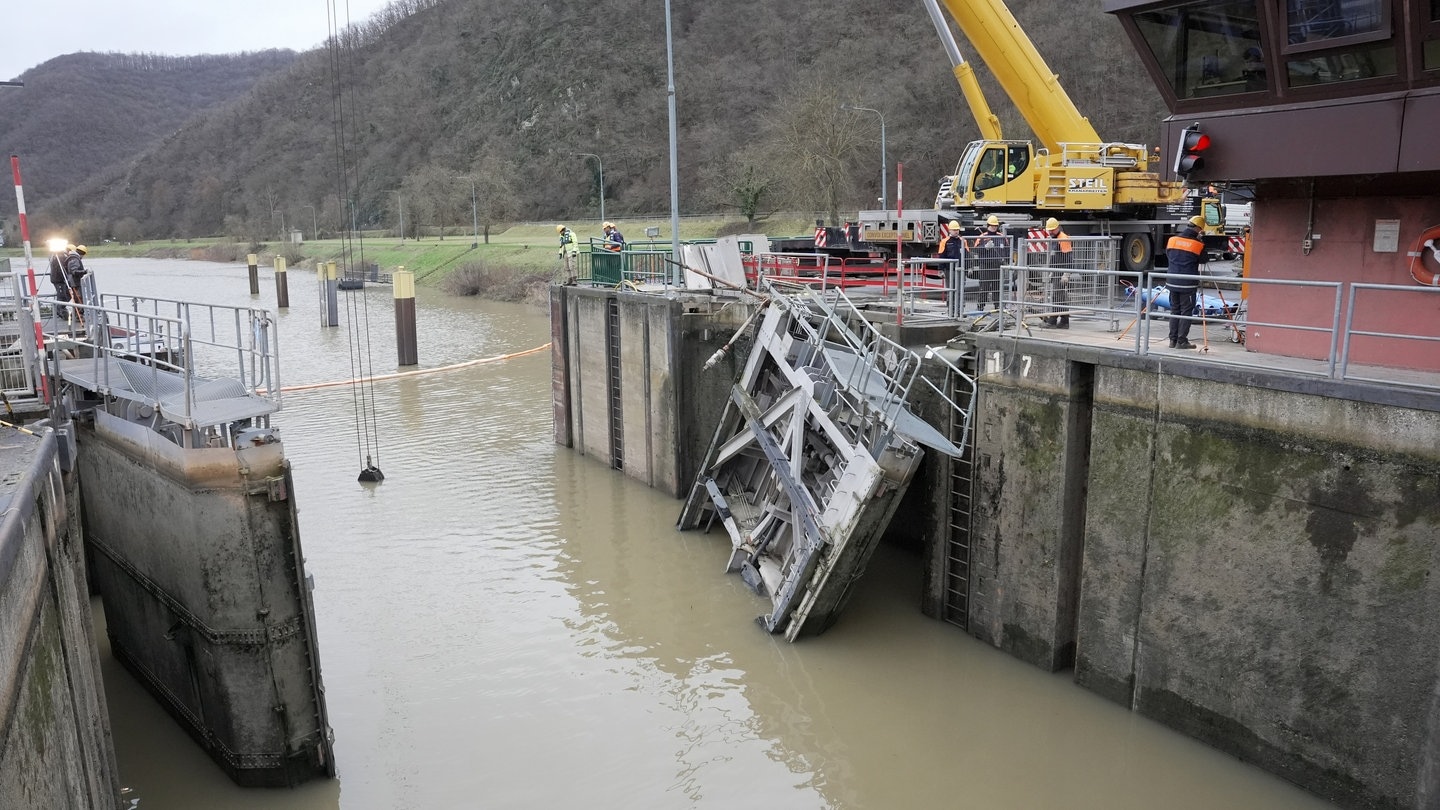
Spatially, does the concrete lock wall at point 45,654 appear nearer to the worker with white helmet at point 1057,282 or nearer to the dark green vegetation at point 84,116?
the worker with white helmet at point 1057,282

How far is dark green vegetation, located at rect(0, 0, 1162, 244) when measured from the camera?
54094 millimetres

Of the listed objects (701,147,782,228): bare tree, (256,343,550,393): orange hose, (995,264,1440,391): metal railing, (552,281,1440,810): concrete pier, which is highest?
(701,147,782,228): bare tree

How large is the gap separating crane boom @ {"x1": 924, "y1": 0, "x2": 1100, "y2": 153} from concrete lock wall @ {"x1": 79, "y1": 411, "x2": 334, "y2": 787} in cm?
1579

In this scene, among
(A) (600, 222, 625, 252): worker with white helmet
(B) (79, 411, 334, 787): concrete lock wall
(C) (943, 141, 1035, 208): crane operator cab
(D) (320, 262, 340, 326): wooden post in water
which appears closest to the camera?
(B) (79, 411, 334, 787): concrete lock wall

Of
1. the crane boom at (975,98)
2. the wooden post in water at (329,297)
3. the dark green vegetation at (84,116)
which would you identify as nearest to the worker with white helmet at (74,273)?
the crane boom at (975,98)

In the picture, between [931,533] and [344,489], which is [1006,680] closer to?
[931,533]

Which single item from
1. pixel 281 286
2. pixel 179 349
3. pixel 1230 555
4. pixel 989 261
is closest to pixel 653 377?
pixel 989 261

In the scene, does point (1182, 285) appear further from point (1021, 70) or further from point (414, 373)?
point (414, 373)

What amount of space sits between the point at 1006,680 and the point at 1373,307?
518 centimetres

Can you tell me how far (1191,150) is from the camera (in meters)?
10.6

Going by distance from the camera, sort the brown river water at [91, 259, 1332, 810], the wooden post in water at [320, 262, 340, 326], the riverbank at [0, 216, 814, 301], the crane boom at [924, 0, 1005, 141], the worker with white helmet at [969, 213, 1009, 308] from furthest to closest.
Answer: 1. the riverbank at [0, 216, 814, 301]
2. the wooden post in water at [320, 262, 340, 326]
3. the crane boom at [924, 0, 1005, 141]
4. the worker with white helmet at [969, 213, 1009, 308]
5. the brown river water at [91, 259, 1332, 810]

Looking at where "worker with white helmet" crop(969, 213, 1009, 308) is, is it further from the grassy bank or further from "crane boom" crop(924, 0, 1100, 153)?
the grassy bank

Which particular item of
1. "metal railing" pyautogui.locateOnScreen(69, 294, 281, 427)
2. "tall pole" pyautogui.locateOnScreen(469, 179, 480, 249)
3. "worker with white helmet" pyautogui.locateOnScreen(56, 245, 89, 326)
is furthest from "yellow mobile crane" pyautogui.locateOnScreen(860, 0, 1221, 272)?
"tall pole" pyautogui.locateOnScreen(469, 179, 480, 249)

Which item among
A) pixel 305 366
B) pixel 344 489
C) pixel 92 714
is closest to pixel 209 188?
pixel 305 366
